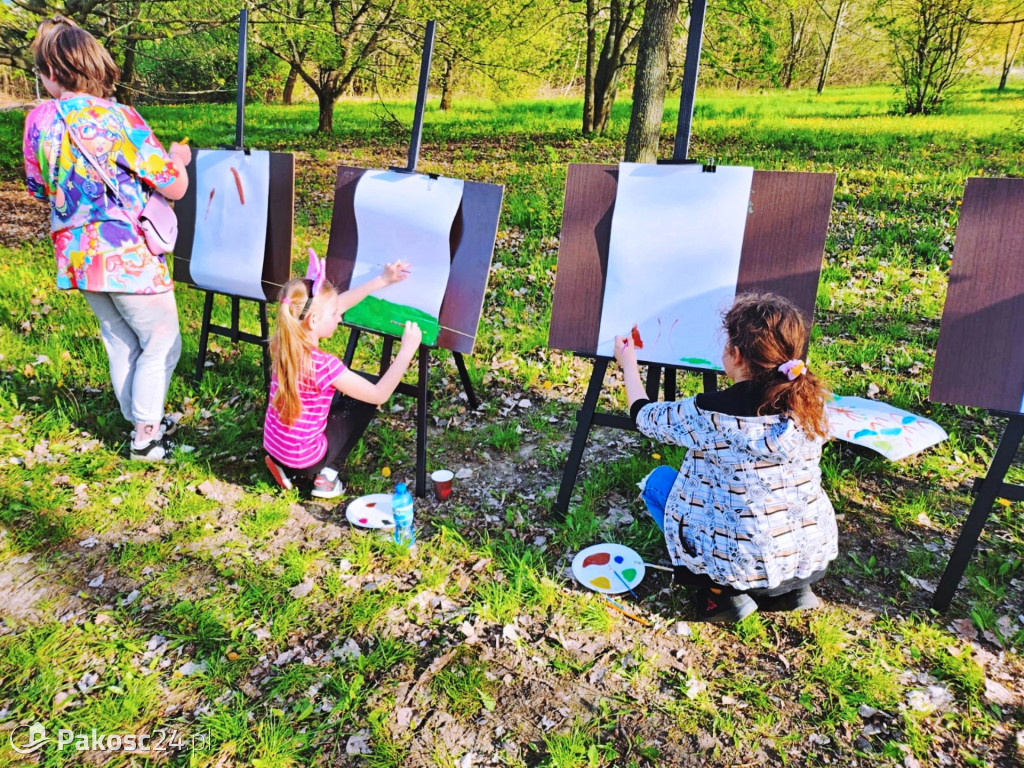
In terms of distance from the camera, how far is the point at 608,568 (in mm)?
2852

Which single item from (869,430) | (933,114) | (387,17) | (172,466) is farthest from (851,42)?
(172,466)

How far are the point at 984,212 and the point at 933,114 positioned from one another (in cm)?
1472

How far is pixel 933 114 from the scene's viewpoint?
1414cm

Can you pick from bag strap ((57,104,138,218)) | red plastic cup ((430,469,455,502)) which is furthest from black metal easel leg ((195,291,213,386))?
red plastic cup ((430,469,455,502))

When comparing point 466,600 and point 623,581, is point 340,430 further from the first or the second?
point 623,581

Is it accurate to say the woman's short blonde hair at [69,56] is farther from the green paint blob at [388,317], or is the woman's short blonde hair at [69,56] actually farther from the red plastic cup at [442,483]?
the red plastic cup at [442,483]

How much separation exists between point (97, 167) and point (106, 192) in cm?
13

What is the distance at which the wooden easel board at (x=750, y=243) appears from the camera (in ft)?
8.73

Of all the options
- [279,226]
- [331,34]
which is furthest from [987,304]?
[331,34]

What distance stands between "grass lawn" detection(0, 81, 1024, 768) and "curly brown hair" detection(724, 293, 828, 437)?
0.93m

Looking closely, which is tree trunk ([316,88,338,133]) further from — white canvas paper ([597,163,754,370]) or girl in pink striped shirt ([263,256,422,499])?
white canvas paper ([597,163,754,370])

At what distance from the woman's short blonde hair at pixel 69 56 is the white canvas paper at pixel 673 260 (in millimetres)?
2369

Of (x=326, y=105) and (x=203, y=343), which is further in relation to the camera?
(x=326, y=105)

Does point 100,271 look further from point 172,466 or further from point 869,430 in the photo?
point 869,430
